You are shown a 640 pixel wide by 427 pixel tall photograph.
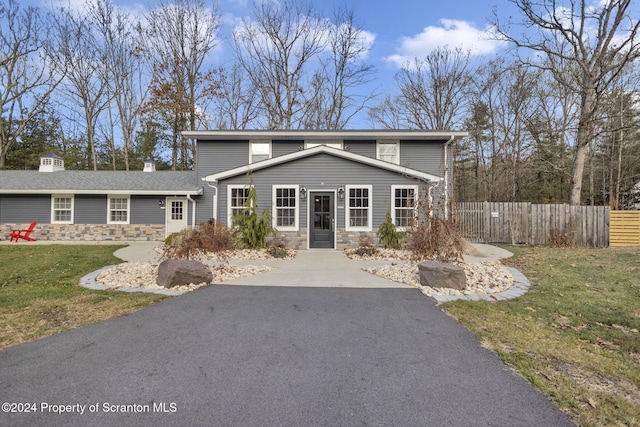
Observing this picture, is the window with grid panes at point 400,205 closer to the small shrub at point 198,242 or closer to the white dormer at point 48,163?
the small shrub at point 198,242

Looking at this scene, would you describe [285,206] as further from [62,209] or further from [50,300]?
[62,209]

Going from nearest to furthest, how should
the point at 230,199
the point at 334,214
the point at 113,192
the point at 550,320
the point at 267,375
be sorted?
the point at 267,375 → the point at 550,320 → the point at 334,214 → the point at 230,199 → the point at 113,192

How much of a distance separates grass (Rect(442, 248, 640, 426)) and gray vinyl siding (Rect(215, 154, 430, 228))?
5.72m

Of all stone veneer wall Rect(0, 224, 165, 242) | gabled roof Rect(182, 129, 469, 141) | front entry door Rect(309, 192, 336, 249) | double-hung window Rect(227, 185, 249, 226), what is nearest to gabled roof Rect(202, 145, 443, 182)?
double-hung window Rect(227, 185, 249, 226)

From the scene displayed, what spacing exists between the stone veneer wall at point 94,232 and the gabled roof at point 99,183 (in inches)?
62.3

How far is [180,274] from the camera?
5812mm

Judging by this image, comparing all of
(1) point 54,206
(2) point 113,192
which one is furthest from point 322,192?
(1) point 54,206

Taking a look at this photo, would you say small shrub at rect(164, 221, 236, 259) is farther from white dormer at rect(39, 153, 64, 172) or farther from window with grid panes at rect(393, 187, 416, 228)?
white dormer at rect(39, 153, 64, 172)

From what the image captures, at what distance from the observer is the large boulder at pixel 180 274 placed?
19.0 feet

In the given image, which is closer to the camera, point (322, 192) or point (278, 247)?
point (278, 247)

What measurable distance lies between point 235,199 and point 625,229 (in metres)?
15.5

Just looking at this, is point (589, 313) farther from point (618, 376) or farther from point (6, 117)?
point (6, 117)

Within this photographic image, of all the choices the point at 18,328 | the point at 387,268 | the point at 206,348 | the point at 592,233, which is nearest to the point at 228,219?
the point at 387,268

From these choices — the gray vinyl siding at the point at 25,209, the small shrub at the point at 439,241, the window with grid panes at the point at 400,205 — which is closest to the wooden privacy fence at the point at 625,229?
the window with grid panes at the point at 400,205
